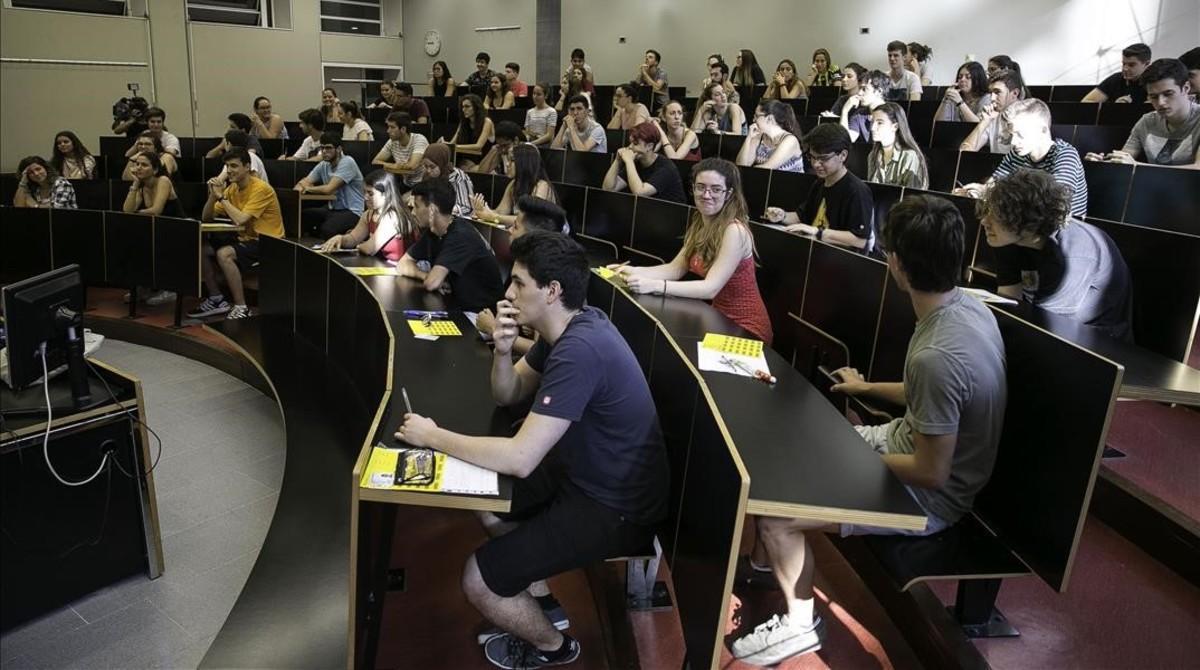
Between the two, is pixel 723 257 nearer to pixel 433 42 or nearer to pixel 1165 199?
pixel 1165 199

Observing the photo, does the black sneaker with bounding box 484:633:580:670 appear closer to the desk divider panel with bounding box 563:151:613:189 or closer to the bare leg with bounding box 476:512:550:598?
the bare leg with bounding box 476:512:550:598

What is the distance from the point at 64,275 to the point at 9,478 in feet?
2.16

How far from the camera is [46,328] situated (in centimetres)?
259

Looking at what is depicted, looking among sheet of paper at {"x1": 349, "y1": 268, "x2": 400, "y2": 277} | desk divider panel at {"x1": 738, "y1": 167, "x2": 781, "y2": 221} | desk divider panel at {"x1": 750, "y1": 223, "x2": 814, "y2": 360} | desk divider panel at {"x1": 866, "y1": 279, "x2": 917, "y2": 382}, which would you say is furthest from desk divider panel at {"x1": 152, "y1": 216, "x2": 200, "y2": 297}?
desk divider panel at {"x1": 866, "y1": 279, "x2": 917, "y2": 382}

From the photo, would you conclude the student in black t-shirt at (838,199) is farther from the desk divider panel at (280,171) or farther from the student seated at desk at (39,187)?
the student seated at desk at (39,187)

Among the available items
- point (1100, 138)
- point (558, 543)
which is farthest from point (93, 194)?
point (1100, 138)

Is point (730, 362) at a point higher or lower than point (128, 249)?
higher

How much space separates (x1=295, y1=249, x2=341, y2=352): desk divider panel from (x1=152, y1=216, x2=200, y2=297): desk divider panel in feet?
4.70

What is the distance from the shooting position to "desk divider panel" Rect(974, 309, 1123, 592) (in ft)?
6.35

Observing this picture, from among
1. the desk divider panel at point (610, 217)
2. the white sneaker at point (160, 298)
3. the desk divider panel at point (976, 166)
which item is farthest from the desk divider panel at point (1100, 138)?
the white sneaker at point (160, 298)

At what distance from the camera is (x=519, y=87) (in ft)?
35.8

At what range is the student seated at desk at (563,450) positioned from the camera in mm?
2064

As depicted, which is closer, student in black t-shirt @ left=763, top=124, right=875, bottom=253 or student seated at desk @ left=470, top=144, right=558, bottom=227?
student in black t-shirt @ left=763, top=124, right=875, bottom=253

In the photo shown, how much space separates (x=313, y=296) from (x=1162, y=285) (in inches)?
155
